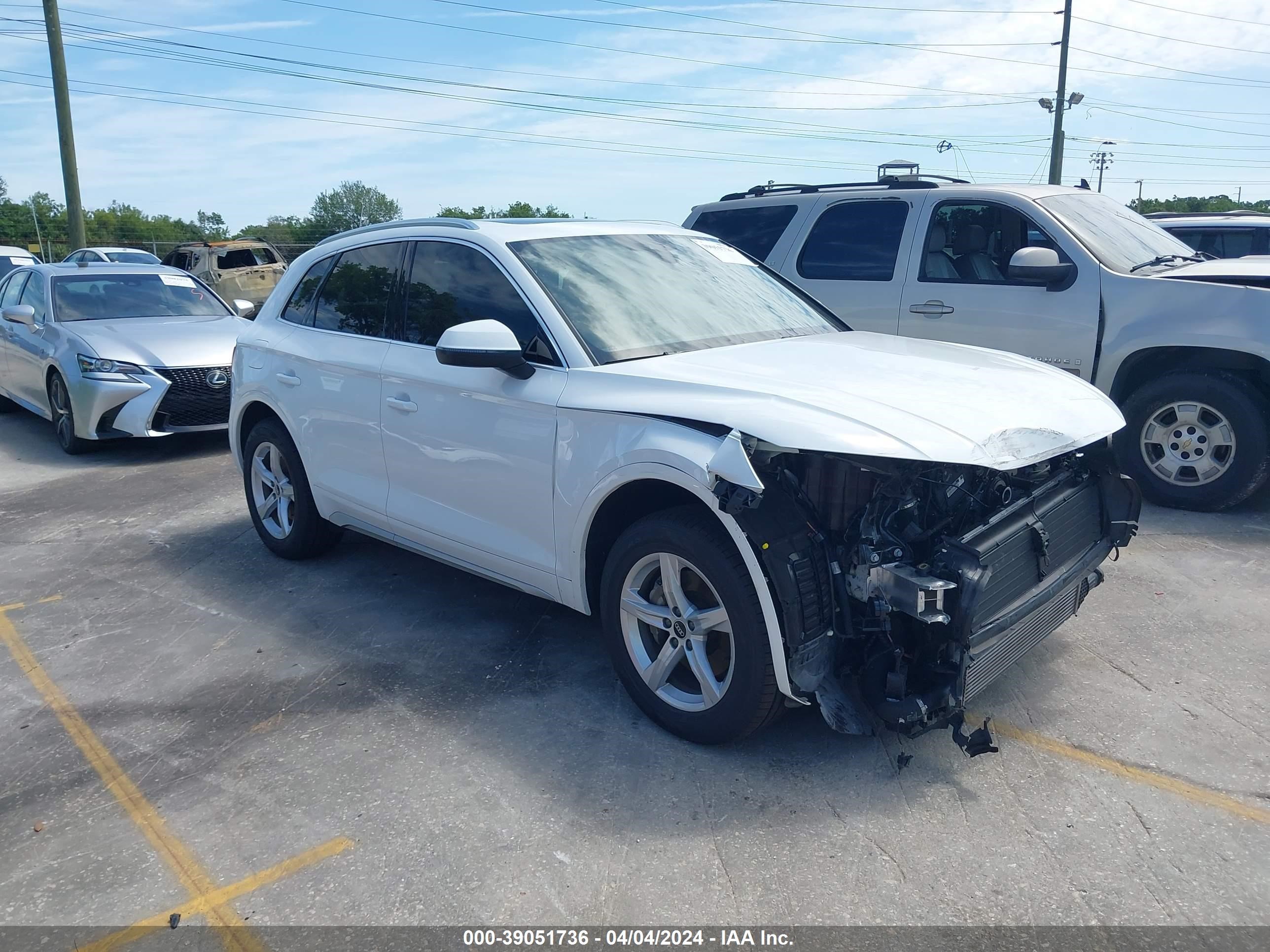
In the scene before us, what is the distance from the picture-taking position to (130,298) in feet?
33.1

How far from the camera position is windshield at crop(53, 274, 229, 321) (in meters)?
9.73

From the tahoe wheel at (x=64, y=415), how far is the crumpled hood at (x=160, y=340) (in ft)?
1.62

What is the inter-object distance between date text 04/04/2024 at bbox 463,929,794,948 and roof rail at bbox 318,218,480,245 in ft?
9.79

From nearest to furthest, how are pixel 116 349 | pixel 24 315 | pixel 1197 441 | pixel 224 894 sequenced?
pixel 224 894
pixel 1197 441
pixel 116 349
pixel 24 315

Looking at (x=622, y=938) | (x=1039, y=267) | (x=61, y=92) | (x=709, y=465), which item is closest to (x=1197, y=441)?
(x=1039, y=267)

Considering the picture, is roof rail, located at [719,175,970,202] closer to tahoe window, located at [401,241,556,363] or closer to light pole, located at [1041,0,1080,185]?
tahoe window, located at [401,241,556,363]

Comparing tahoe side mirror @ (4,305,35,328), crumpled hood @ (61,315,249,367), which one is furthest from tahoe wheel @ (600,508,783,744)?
tahoe side mirror @ (4,305,35,328)

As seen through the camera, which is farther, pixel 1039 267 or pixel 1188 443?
pixel 1039 267

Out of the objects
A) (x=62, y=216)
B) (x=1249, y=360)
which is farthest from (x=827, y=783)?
(x=62, y=216)

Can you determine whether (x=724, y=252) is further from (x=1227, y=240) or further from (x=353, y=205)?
(x=353, y=205)

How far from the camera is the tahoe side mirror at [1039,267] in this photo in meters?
6.34

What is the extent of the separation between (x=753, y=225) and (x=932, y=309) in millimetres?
1812

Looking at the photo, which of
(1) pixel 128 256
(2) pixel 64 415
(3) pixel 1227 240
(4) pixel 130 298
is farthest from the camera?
(1) pixel 128 256

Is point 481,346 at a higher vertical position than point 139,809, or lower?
higher
